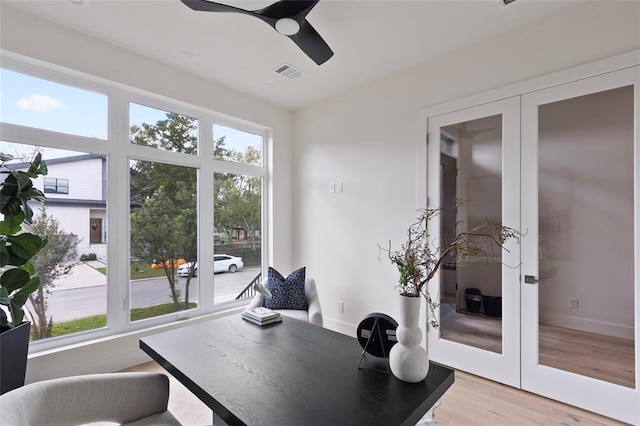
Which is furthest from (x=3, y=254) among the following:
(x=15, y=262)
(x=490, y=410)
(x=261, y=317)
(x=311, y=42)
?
(x=490, y=410)

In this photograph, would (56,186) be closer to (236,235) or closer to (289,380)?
(236,235)

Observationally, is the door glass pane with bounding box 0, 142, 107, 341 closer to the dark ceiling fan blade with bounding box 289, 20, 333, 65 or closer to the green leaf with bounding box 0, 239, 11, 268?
the green leaf with bounding box 0, 239, 11, 268

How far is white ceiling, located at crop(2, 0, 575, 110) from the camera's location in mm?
2283

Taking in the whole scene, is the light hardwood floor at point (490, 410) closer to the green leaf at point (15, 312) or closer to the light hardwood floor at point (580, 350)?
the light hardwood floor at point (580, 350)

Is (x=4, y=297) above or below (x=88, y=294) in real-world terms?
above

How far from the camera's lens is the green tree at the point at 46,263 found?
2511 mm

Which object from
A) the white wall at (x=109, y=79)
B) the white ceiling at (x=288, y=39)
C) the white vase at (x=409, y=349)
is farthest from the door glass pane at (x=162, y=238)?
the white vase at (x=409, y=349)

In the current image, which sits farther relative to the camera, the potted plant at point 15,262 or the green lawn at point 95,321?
the green lawn at point 95,321

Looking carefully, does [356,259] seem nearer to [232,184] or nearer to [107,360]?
[232,184]

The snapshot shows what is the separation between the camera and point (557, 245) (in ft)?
7.88

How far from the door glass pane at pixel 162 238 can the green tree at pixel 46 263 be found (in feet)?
1.71

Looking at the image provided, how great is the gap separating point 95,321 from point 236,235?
1615 millimetres

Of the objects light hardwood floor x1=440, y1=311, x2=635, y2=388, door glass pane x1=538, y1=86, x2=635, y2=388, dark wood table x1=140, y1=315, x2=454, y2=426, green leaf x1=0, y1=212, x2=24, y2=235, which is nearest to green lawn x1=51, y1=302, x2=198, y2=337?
green leaf x1=0, y1=212, x2=24, y2=235

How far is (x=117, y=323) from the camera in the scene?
2.90 meters
